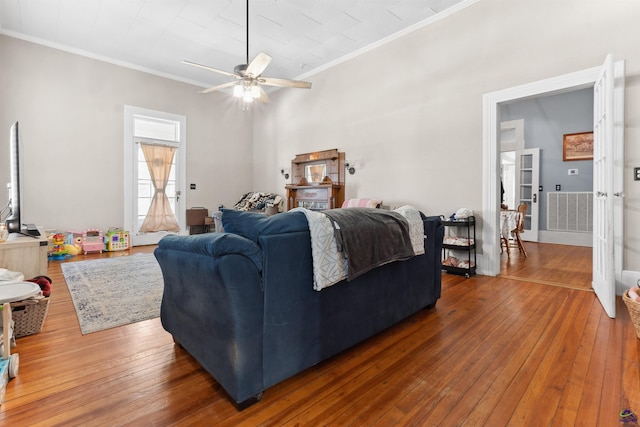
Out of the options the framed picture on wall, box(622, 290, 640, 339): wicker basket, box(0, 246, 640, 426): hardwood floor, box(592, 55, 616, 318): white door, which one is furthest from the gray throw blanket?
the framed picture on wall

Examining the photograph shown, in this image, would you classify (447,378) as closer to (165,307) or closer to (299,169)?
(165,307)

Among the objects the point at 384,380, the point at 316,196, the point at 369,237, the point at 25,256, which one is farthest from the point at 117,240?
the point at 384,380

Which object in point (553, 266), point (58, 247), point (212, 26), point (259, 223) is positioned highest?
point (212, 26)

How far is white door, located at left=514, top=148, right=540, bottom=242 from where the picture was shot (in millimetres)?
6613

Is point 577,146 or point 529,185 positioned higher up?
point 577,146

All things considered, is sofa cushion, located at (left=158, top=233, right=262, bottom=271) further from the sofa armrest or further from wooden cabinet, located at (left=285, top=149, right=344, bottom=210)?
wooden cabinet, located at (left=285, top=149, right=344, bottom=210)

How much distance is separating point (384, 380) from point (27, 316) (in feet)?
7.66

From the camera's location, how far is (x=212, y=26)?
4.43 m

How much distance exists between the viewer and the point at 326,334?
1681 millimetres

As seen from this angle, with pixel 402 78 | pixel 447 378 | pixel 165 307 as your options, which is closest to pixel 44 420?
pixel 165 307

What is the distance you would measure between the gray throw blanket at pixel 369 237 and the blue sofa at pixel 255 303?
0.44 ft

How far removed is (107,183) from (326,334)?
555 centimetres

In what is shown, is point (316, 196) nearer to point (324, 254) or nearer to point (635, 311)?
point (324, 254)

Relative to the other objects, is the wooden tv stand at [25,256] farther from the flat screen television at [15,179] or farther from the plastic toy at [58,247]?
the plastic toy at [58,247]
